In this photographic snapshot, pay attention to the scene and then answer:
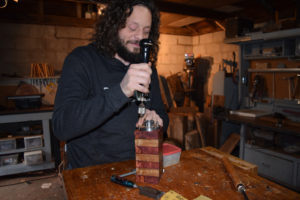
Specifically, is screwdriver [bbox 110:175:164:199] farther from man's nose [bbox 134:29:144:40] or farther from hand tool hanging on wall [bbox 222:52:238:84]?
hand tool hanging on wall [bbox 222:52:238:84]

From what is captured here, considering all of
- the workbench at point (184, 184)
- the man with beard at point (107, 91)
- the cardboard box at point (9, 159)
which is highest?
the man with beard at point (107, 91)

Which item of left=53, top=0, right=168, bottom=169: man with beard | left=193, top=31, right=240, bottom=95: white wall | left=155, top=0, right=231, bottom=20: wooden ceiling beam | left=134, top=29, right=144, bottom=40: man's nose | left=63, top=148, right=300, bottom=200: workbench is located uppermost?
left=155, top=0, right=231, bottom=20: wooden ceiling beam

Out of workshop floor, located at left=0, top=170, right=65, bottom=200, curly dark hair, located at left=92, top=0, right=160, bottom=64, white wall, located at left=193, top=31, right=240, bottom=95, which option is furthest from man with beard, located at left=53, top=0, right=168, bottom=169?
white wall, located at left=193, top=31, right=240, bottom=95

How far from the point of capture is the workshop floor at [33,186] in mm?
2539

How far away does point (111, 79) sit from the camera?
1.22m

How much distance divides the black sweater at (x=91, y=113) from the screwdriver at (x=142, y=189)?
24 centimetres

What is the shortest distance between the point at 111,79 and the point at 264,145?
232cm

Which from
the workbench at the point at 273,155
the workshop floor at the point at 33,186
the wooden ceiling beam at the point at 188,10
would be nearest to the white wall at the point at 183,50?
the wooden ceiling beam at the point at 188,10

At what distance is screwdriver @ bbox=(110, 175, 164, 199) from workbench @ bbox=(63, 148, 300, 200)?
0.01m

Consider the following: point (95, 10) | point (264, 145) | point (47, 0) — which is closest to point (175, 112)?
point (264, 145)

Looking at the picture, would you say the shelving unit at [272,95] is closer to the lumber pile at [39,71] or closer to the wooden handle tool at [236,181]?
the wooden handle tool at [236,181]

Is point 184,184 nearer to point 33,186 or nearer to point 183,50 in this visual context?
point 33,186

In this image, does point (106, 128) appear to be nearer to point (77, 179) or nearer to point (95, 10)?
point (77, 179)

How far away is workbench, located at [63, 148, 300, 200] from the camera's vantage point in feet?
2.39
